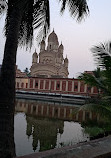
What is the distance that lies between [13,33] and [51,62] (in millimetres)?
51068

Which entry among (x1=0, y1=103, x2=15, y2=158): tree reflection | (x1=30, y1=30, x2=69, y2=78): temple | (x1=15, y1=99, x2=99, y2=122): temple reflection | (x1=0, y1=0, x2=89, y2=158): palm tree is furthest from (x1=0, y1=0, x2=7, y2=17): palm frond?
(x1=30, y1=30, x2=69, y2=78): temple

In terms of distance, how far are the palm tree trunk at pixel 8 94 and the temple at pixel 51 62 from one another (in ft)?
137

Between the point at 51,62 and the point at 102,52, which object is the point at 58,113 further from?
the point at 51,62

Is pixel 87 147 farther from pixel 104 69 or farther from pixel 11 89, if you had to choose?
pixel 104 69

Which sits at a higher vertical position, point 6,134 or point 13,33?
point 13,33

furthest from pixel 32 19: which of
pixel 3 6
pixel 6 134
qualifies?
pixel 6 134

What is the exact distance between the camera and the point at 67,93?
35219 millimetres

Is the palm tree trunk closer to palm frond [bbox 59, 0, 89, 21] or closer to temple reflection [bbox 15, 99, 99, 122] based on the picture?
palm frond [bbox 59, 0, 89, 21]

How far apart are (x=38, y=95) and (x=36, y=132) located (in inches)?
1001

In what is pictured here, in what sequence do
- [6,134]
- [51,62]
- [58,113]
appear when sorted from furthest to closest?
[51,62]
[58,113]
[6,134]

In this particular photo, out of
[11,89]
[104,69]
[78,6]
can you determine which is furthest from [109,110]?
[11,89]

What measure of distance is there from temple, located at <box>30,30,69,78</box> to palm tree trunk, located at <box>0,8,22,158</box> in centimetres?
4190

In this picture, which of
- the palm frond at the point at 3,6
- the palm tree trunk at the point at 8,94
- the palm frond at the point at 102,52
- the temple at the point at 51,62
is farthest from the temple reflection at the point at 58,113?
the temple at the point at 51,62

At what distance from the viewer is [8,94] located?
3.08 meters
